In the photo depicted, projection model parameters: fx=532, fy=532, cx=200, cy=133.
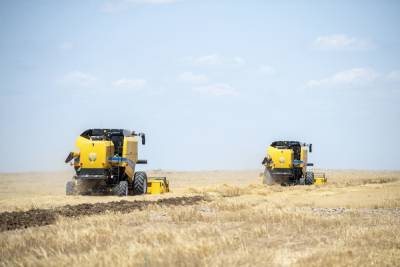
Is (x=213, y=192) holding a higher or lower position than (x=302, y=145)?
lower

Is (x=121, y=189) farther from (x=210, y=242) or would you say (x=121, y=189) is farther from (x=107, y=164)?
(x=210, y=242)

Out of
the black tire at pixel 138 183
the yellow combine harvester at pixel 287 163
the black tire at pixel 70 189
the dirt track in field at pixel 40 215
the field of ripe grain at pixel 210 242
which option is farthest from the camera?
the yellow combine harvester at pixel 287 163

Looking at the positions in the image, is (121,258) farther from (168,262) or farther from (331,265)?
(331,265)

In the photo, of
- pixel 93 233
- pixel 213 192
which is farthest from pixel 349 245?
pixel 213 192

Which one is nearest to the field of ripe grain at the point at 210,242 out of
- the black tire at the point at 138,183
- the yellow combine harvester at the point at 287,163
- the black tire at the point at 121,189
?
the black tire at the point at 121,189

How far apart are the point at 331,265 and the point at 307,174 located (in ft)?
103

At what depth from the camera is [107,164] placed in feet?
80.7

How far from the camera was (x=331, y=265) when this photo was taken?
23.3 feet

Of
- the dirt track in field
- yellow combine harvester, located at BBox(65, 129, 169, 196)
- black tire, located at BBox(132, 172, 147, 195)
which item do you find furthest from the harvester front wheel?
the dirt track in field

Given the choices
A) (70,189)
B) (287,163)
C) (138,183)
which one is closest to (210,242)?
(70,189)

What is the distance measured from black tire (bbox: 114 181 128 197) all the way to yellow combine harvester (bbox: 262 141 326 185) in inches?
561

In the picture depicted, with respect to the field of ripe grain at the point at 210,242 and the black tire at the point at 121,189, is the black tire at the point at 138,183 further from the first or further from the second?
the field of ripe grain at the point at 210,242

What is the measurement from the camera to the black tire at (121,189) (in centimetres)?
2477

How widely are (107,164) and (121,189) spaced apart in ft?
4.41
